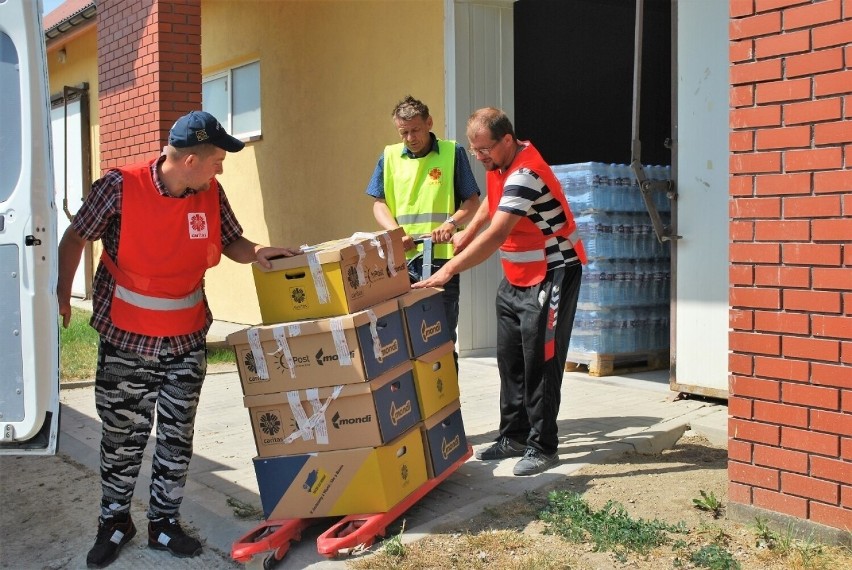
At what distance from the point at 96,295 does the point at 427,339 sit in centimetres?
151

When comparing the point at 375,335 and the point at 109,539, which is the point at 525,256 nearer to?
the point at 375,335

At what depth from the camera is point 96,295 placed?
3803 mm

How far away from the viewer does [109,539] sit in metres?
3.94

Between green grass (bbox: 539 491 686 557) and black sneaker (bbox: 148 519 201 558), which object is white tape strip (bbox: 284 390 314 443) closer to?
black sneaker (bbox: 148 519 201 558)

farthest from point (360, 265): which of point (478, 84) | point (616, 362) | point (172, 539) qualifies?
point (478, 84)

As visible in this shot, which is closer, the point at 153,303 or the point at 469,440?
the point at 153,303

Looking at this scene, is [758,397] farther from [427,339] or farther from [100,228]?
[100,228]

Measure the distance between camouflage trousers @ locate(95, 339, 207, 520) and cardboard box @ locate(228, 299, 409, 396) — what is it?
0.27 meters

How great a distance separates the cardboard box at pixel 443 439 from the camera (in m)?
4.23

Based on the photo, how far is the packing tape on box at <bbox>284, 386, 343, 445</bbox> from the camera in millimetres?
3814

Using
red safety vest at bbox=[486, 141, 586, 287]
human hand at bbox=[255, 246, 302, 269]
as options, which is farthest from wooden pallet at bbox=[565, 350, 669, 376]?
human hand at bbox=[255, 246, 302, 269]

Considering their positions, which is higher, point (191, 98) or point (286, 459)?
point (191, 98)

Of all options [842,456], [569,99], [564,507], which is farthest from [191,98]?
[842,456]

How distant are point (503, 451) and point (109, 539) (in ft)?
6.85
